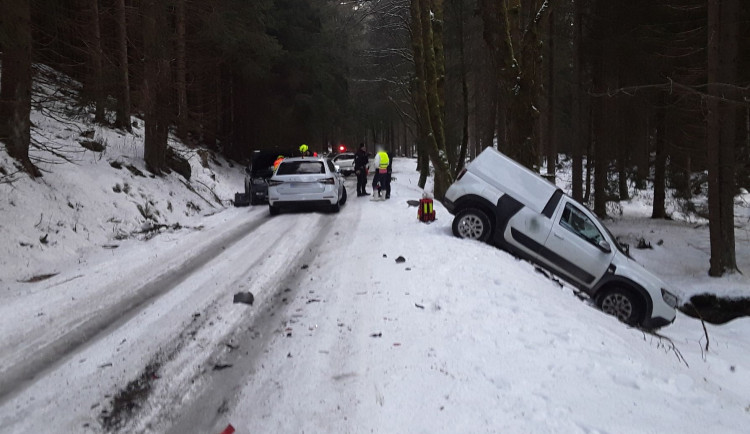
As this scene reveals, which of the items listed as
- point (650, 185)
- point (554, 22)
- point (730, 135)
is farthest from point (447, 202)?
point (650, 185)

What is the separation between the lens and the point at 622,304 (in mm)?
9234

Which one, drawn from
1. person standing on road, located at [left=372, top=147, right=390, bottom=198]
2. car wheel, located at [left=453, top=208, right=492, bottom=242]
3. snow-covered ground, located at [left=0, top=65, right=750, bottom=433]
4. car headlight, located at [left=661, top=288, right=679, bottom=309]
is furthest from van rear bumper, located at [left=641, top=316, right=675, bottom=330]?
person standing on road, located at [left=372, top=147, right=390, bottom=198]

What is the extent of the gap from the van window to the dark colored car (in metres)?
10.9

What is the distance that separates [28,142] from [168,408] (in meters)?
8.65

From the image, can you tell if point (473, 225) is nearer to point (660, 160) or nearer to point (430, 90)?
point (430, 90)

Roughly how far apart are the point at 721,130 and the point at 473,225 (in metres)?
7.91

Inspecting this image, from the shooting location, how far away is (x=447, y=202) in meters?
10.2

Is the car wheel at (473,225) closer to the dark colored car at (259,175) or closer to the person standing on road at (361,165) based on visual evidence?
the person standing on road at (361,165)

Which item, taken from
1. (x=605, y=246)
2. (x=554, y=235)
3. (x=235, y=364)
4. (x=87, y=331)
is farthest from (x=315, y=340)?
(x=605, y=246)

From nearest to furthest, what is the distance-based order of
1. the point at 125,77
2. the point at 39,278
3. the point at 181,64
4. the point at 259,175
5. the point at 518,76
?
the point at 39,278, the point at 518,76, the point at 125,77, the point at 259,175, the point at 181,64

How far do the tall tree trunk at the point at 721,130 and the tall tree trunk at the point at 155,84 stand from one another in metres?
15.1

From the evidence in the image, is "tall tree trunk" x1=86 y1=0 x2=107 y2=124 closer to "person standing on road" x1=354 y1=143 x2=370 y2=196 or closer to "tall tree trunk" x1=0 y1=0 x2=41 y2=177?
"tall tree trunk" x1=0 y1=0 x2=41 y2=177

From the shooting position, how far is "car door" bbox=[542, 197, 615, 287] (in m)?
9.19

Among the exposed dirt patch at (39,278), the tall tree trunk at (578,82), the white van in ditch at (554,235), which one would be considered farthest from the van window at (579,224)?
the tall tree trunk at (578,82)
